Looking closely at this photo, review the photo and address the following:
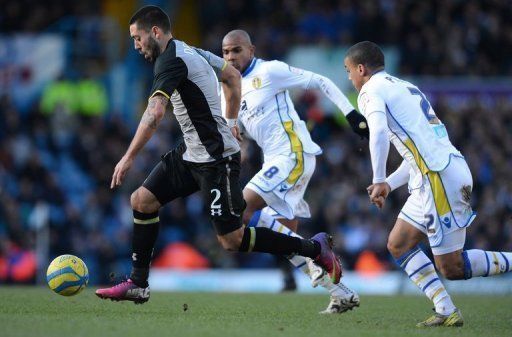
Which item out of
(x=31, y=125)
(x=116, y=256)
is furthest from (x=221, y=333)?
(x=31, y=125)

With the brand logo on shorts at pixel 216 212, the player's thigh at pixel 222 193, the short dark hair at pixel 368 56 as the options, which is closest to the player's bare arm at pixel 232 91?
the player's thigh at pixel 222 193

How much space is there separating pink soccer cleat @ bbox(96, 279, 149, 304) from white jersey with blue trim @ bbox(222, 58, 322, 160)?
91.0 inches

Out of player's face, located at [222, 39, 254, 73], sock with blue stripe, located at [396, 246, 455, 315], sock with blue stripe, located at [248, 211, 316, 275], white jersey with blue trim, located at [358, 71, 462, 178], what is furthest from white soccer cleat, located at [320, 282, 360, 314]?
player's face, located at [222, 39, 254, 73]

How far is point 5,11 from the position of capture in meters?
23.6

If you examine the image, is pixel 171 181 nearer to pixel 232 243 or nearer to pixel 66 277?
pixel 232 243

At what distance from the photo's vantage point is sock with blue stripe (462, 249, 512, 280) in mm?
7988

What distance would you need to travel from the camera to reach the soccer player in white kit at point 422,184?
311 inches

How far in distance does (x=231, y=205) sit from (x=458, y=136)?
11690 millimetres

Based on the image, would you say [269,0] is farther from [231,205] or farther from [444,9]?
[231,205]

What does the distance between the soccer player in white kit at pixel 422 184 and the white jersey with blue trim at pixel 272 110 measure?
1.98 meters

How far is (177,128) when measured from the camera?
20594 millimetres

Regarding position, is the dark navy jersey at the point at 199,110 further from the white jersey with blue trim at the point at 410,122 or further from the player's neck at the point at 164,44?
the white jersey with blue trim at the point at 410,122

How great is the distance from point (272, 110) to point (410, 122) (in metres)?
2.56

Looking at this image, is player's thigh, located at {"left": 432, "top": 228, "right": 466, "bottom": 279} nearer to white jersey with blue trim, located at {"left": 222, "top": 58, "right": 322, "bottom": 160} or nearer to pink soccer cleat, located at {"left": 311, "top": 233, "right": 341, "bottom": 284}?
pink soccer cleat, located at {"left": 311, "top": 233, "right": 341, "bottom": 284}
